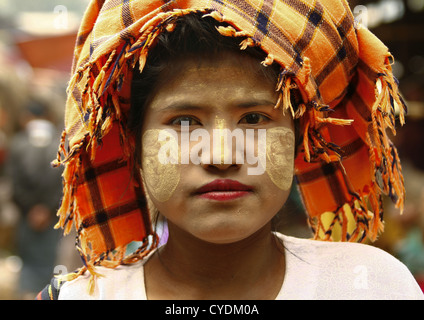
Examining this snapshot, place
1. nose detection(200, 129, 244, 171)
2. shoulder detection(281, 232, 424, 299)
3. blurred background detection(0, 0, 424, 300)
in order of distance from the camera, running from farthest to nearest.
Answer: blurred background detection(0, 0, 424, 300), shoulder detection(281, 232, 424, 299), nose detection(200, 129, 244, 171)

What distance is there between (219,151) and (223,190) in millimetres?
88

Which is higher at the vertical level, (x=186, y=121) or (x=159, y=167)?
(x=186, y=121)

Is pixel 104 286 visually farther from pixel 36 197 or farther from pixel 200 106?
pixel 36 197

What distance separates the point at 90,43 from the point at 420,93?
148 inches

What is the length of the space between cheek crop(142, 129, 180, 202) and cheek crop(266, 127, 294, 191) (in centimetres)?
21

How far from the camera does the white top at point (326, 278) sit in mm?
1527

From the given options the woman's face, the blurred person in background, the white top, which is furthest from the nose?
the blurred person in background

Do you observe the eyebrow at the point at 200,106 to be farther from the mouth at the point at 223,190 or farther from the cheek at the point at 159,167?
the mouth at the point at 223,190

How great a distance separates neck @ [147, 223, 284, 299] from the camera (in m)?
1.58

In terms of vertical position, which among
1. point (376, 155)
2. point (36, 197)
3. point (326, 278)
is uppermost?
point (376, 155)

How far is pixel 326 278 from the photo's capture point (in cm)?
157

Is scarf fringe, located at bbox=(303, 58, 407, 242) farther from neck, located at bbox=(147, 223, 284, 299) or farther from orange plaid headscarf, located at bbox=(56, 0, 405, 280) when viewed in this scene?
neck, located at bbox=(147, 223, 284, 299)

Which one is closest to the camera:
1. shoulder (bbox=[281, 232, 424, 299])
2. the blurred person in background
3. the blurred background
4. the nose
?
the nose

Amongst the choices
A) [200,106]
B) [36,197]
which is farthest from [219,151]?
[36,197]
